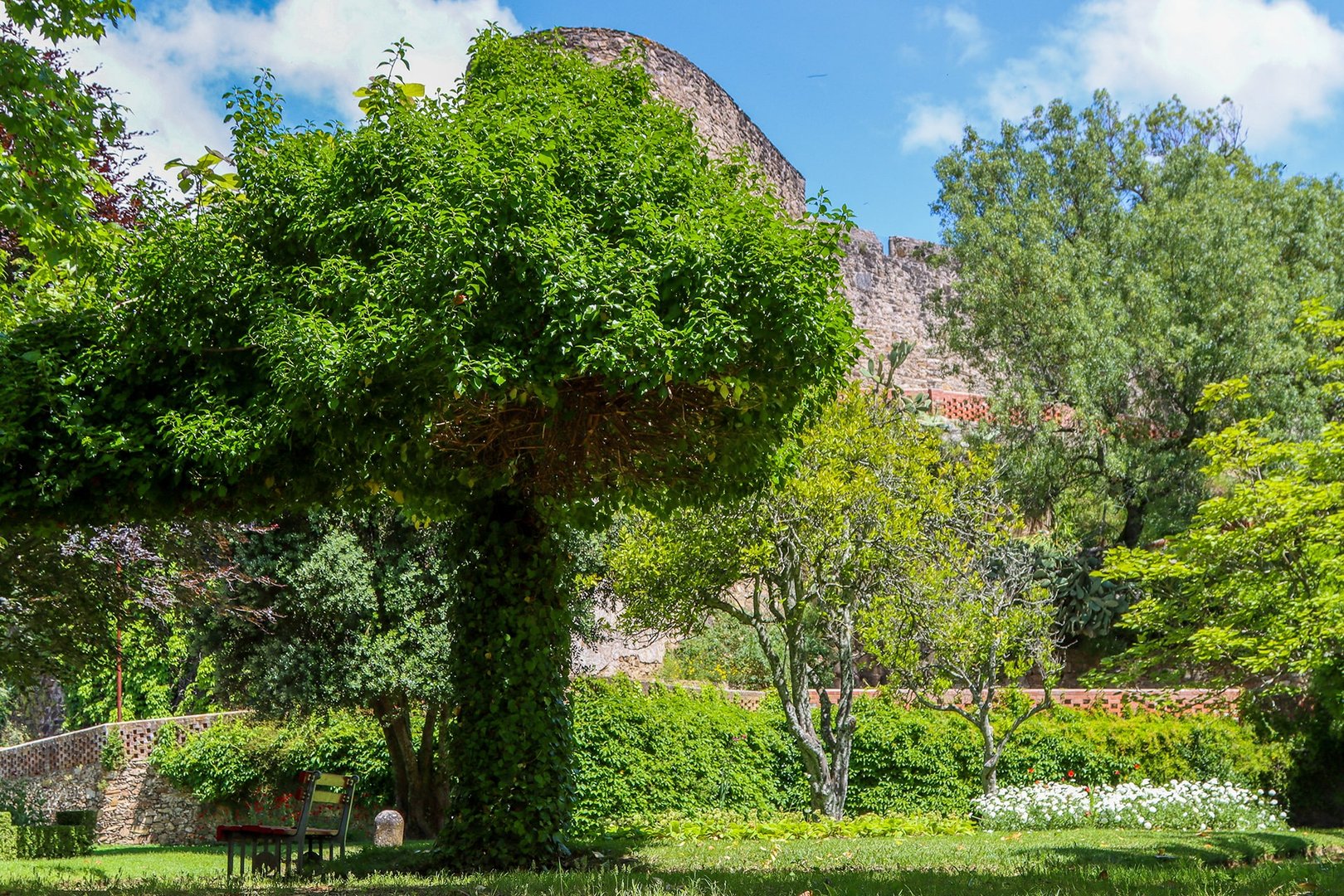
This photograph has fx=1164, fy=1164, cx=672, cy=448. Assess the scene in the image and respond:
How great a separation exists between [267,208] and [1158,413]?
64.5 ft

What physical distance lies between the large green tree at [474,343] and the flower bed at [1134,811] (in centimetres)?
801

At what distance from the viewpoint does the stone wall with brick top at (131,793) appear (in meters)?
18.5

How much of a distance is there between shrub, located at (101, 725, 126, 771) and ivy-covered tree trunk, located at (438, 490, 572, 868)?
12917 mm

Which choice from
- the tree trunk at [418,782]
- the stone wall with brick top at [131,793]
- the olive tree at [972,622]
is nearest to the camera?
the olive tree at [972,622]

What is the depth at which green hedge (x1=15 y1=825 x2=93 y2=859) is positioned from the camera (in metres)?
14.3

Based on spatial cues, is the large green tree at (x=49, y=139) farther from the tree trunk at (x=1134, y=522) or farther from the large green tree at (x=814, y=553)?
the tree trunk at (x=1134, y=522)

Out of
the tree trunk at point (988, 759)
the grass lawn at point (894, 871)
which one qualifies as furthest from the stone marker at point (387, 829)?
the tree trunk at point (988, 759)

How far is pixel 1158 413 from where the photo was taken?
2286 cm

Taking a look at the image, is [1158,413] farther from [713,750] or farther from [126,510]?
[126,510]

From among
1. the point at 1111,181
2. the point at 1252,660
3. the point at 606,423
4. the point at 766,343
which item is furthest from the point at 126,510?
the point at 1111,181

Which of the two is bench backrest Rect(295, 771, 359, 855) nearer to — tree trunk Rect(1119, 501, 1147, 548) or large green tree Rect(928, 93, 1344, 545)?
large green tree Rect(928, 93, 1344, 545)

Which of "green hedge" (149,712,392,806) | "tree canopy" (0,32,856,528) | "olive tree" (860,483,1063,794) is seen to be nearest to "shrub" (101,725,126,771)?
"green hedge" (149,712,392,806)

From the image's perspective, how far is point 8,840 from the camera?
14219 millimetres

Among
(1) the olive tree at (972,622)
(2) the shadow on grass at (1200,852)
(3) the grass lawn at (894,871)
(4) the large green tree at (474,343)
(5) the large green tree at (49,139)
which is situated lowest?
(2) the shadow on grass at (1200,852)
